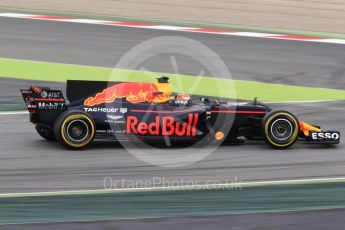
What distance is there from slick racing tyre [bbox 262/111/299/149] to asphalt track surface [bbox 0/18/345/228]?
0.14 metres

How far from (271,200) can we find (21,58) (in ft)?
35.9

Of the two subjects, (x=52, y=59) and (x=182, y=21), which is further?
(x=182, y=21)

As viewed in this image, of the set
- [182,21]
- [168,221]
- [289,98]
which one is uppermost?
[182,21]

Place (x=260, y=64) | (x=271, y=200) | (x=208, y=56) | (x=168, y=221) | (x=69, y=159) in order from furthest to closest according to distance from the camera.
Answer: (x=208, y=56) < (x=260, y=64) < (x=69, y=159) < (x=271, y=200) < (x=168, y=221)

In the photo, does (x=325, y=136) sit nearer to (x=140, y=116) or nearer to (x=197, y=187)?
(x=140, y=116)

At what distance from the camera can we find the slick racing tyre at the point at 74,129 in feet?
35.9

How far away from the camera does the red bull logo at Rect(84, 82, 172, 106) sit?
11.2 meters

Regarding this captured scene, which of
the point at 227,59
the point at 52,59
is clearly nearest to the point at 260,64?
the point at 227,59

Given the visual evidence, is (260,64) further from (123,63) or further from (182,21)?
(182,21)

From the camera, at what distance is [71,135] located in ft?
36.3

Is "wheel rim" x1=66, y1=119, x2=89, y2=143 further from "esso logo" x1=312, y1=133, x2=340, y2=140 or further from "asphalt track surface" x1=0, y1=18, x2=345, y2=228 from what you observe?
"esso logo" x1=312, y1=133, x2=340, y2=140

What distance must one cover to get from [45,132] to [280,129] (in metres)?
3.32

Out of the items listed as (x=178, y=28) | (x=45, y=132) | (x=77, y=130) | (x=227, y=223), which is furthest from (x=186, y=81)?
(x=227, y=223)

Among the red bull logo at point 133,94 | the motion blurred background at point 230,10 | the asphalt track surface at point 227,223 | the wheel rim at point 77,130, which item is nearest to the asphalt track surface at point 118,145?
the wheel rim at point 77,130
